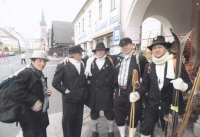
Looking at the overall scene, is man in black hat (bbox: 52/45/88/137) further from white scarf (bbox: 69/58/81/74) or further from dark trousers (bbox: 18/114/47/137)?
dark trousers (bbox: 18/114/47/137)

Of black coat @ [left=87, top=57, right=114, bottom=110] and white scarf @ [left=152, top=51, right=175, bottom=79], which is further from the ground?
white scarf @ [left=152, top=51, right=175, bottom=79]

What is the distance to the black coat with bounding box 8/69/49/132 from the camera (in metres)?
1.91

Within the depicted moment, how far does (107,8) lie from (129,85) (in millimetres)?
8042

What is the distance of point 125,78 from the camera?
2799 millimetres

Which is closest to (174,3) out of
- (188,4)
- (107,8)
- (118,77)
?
(188,4)

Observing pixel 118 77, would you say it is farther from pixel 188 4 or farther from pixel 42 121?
pixel 188 4

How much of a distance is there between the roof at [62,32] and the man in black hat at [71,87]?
100ft

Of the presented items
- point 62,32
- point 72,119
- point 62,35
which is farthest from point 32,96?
point 62,32

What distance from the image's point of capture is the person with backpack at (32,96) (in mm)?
1930

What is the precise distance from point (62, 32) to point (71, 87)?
32822 mm

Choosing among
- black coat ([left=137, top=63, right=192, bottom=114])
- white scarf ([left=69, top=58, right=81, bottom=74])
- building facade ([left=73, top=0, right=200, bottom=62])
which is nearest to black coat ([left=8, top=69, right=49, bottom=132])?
white scarf ([left=69, top=58, right=81, bottom=74])

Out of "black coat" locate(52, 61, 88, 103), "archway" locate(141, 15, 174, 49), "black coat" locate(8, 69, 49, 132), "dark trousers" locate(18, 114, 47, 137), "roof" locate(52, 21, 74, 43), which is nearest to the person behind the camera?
"black coat" locate(8, 69, 49, 132)

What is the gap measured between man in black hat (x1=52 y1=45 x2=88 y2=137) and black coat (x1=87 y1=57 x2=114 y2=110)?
0.21 m

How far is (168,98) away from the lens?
2.19m
